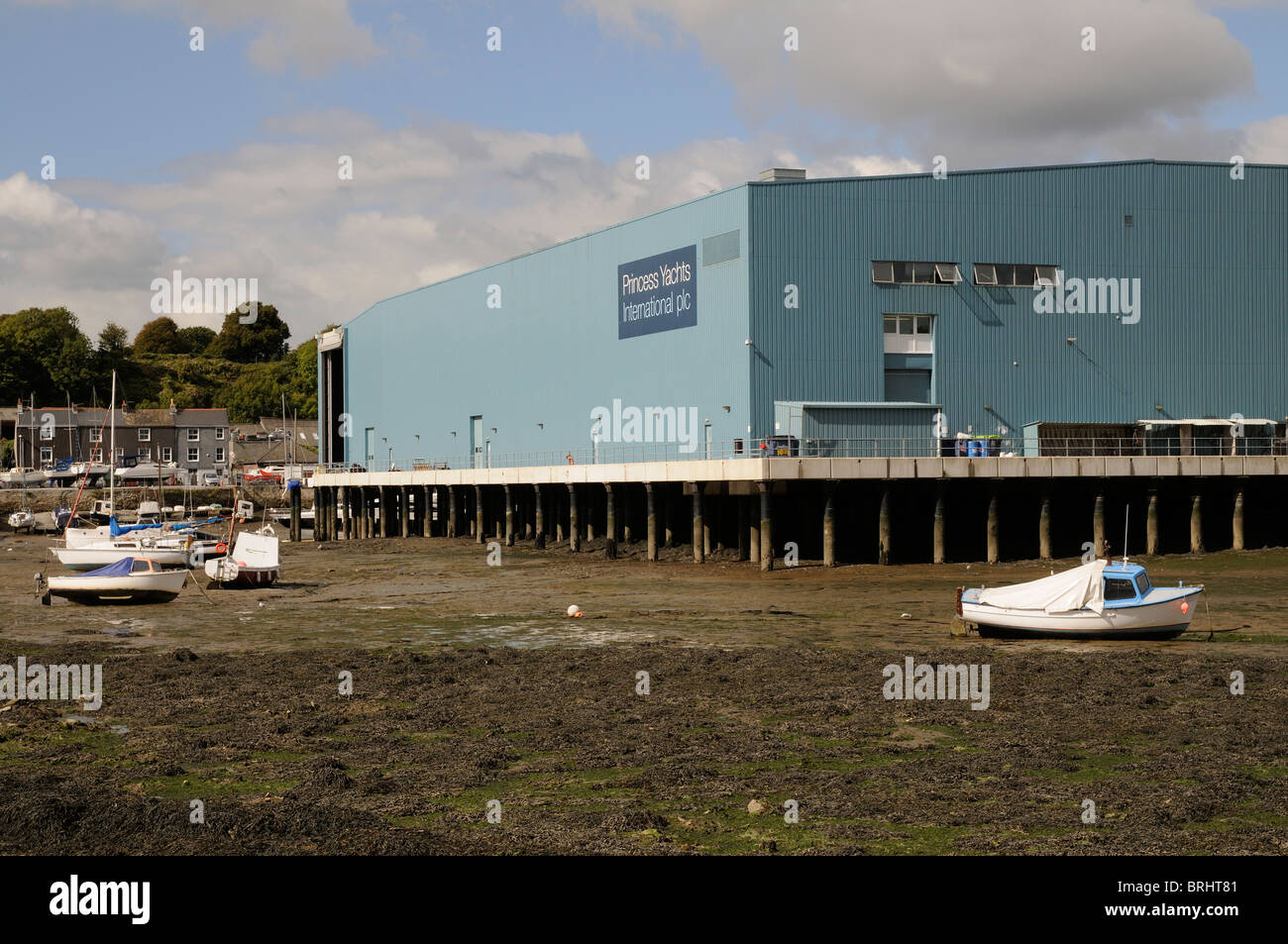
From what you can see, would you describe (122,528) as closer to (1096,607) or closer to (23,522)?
(23,522)

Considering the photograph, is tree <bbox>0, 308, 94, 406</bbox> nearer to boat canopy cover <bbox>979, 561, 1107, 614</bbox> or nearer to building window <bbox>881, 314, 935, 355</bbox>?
building window <bbox>881, 314, 935, 355</bbox>

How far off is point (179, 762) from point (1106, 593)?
19556mm

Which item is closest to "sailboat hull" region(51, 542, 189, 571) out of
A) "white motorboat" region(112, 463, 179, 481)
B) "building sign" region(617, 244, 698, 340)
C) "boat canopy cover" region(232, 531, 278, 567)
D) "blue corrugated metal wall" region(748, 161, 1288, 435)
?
"boat canopy cover" region(232, 531, 278, 567)

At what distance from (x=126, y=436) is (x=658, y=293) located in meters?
111

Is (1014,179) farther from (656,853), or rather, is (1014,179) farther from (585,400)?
(656,853)

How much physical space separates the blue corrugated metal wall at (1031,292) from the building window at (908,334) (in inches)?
17.3

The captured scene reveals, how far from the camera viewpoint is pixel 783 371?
55.9 metres

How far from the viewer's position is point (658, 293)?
62625mm

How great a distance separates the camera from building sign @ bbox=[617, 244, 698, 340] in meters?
60.2

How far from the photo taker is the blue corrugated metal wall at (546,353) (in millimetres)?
58000

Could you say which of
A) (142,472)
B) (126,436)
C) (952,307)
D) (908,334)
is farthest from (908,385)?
(126,436)

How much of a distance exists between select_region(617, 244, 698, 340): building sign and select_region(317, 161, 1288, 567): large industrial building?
138 millimetres

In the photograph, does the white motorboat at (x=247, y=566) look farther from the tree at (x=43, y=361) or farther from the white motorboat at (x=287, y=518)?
the tree at (x=43, y=361)
